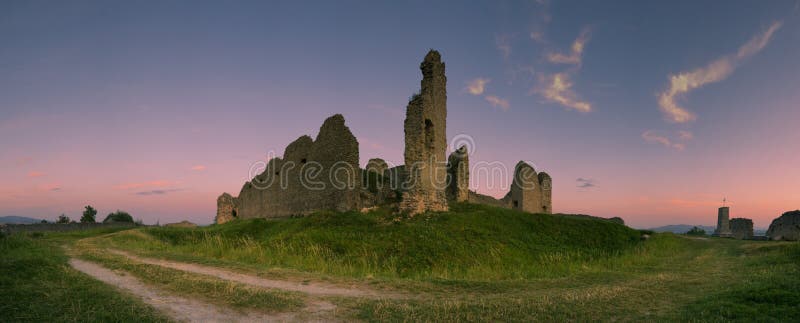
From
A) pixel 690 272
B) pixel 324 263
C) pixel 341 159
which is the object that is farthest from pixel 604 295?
pixel 341 159

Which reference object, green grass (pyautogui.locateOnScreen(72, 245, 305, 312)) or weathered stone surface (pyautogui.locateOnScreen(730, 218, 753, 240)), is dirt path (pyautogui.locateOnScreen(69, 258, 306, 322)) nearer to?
green grass (pyautogui.locateOnScreen(72, 245, 305, 312))

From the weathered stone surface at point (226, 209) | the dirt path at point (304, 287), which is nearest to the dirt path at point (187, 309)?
the dirt path at point (304, 287)

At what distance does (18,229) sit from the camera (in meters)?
25.0

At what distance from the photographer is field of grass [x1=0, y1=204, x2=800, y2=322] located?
5.44 metres

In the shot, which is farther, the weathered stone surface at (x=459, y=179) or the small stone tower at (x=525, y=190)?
the small stone tower at (x=525, y=190)

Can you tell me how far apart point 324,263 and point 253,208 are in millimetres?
21696

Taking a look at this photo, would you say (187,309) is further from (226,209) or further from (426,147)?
(226,209)

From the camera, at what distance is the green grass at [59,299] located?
4.82 m

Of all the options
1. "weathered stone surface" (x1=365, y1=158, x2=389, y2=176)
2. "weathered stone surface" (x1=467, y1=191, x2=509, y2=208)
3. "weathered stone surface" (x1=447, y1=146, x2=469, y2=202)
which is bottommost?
"weathered stone surface" (x1=467, y1=191, x2=509, y2=208)

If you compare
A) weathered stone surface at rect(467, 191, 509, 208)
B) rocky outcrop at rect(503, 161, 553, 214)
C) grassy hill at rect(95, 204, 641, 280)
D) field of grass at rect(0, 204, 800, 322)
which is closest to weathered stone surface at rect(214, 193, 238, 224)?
field of grass at rect(0, 204, 800, 322)

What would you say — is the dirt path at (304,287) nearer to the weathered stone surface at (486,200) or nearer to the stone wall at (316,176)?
the stone wall at (316,176)

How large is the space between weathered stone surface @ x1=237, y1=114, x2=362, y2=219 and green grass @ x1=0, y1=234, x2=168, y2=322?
13758 millimetres

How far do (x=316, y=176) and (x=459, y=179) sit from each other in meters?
8.28

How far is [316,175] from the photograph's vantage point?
22.3 metres
